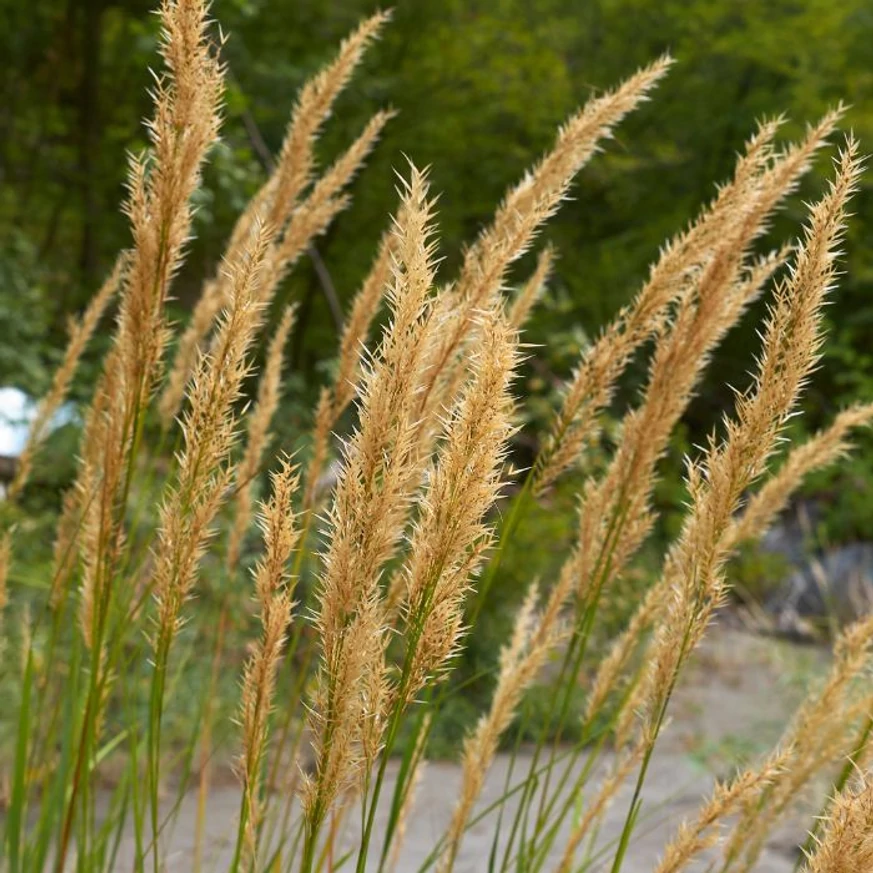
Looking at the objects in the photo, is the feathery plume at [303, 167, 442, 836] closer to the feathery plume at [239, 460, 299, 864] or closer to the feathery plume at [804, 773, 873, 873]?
the feathery plume at [239, 460, 299, 864]

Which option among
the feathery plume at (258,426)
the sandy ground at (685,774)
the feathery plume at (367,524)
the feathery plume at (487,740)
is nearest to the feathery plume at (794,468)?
the feathery plume at (487,740)

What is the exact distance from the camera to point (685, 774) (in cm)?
510

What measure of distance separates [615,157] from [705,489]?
27.5 feet

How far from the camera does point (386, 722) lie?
1039 mm

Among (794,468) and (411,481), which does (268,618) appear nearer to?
(411,481)

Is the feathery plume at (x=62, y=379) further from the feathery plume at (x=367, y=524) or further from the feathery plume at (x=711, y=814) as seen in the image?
the feathery plume at (x=711, y=814)

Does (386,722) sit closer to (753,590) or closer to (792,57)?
(753,590)

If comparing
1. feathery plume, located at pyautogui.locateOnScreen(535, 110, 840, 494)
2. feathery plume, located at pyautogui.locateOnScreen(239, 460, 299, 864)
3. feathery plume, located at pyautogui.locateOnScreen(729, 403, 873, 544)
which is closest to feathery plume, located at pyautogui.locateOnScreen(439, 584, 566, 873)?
feathery plume, located at pyautogui.locateOnScreen(535, 110, 840, 494)

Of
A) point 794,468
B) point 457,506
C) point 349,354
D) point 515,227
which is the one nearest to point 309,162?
point 349,354

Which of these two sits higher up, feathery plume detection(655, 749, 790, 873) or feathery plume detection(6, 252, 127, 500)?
feathery plume detection(6, 252, 127, 500)

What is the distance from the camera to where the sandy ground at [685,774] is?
378 cm

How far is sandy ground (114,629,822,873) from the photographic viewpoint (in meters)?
3.78

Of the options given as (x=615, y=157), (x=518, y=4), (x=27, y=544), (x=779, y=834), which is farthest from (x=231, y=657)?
(x=518, y=4)

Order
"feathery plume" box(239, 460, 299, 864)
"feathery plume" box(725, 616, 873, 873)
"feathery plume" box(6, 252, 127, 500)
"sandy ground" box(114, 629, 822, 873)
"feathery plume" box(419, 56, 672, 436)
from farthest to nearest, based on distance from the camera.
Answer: "sandy ground" box(114, 629, 822, 873)
"feathery plume" box(6, 252, 127, 500)
"feathery plume" box(725, 616, 873, 873)
"feathery plume" box(419, 56, 672, 436)
"feathery plume" box(239, 460, 299, 864)
